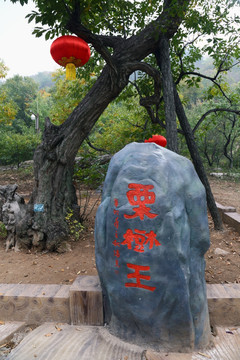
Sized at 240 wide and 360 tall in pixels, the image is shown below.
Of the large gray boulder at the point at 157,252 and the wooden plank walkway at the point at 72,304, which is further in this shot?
the wooden plank walkway at the point at 72,304

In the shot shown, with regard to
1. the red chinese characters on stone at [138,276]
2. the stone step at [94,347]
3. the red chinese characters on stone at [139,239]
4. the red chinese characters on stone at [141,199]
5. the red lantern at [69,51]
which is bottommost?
the stone step at [94,347]

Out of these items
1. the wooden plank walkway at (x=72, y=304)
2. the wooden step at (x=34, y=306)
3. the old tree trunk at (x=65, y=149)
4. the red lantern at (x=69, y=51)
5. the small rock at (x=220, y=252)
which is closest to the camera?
the wooden plank walkway at (x=72, y=304)

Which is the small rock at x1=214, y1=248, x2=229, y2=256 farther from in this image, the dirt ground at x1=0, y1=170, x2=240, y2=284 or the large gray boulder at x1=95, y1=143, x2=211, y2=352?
the large gray boulder at x1=95, y1=143, x2=211, y2=352

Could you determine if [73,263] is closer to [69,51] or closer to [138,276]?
[138,276]

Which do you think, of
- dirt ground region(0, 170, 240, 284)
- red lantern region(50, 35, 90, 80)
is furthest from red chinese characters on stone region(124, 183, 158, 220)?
red lantern region(50, 35, 90, 80)

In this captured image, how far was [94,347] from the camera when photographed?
75.9 inches

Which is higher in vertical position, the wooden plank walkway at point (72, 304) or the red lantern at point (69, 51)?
the red lantern at point (69, 51)

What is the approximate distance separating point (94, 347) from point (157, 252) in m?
0.87

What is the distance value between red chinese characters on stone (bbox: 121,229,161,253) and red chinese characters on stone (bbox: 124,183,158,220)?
103 mm

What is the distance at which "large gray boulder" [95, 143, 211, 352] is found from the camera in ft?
5.76

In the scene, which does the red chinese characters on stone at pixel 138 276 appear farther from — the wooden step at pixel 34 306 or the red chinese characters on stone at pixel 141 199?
the wooden step at pixel 34 306

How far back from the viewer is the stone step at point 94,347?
5.92 feet

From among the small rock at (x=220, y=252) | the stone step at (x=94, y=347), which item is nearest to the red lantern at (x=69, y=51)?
the stone step at (x=94, y=347)

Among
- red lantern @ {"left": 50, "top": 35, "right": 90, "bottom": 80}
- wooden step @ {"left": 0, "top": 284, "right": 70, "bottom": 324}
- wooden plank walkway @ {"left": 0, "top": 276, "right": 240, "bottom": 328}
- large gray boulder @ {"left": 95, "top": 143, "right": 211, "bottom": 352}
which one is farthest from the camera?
red lantern @ {"left": 50, "top": 35, "right": 90, "bottom": 80}
